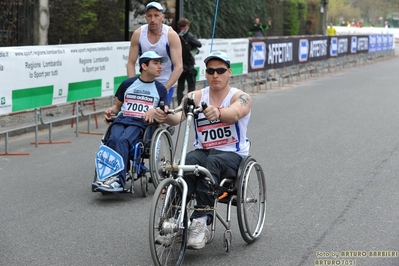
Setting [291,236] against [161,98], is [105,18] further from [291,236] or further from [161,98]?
[291,236]

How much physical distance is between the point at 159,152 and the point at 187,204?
2453 millimetres

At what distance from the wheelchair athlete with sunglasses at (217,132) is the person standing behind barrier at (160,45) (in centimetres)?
255

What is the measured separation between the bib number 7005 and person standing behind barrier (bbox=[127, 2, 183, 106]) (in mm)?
2661

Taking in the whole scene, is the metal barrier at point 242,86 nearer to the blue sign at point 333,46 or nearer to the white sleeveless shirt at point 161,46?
the blue sign at point 333,46

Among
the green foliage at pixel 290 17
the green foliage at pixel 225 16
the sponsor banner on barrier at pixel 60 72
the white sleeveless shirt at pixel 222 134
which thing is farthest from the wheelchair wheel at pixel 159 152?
the green foliage at pixel 290 17

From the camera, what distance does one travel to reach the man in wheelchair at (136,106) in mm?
7965

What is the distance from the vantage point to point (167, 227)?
5465 mm

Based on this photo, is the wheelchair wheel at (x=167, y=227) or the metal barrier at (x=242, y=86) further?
the metal barrier at (x=242, y=86)

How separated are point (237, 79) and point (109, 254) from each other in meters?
14.2

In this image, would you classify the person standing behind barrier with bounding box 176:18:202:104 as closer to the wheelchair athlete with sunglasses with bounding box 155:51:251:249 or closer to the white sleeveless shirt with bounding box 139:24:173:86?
the white sleeveless shirt with bounding box 139:24:173:86

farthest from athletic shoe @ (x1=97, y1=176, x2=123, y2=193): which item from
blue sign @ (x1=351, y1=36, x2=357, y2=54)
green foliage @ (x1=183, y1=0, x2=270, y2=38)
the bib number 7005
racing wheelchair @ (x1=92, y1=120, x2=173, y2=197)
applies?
blue sign @ (x1=351, y1=36, x2=357, y2=54)

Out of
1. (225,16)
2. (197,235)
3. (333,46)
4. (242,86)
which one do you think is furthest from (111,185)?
(333,46)

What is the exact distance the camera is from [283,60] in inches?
904

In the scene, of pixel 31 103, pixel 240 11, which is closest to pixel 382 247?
pixel 31 103
